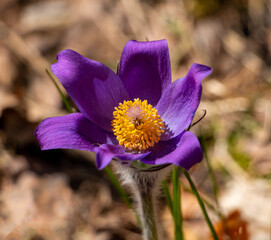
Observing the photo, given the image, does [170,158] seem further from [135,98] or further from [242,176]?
[242,176]

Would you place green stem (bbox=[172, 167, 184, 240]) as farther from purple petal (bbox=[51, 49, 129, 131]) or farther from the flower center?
purple petal (bbox=[51, 49, 129, 131])

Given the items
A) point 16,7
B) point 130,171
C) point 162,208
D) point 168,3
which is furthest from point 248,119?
point 16,7

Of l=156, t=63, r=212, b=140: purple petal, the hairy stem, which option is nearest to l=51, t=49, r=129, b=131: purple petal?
l=156, t=63, r=212, b=140: purple petal

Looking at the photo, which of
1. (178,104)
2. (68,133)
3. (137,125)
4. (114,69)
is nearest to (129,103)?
(137,125)

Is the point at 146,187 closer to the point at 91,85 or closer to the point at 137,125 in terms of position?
the point at 137,125

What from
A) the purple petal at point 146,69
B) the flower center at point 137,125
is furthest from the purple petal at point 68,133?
the purple petal at point 146,69
